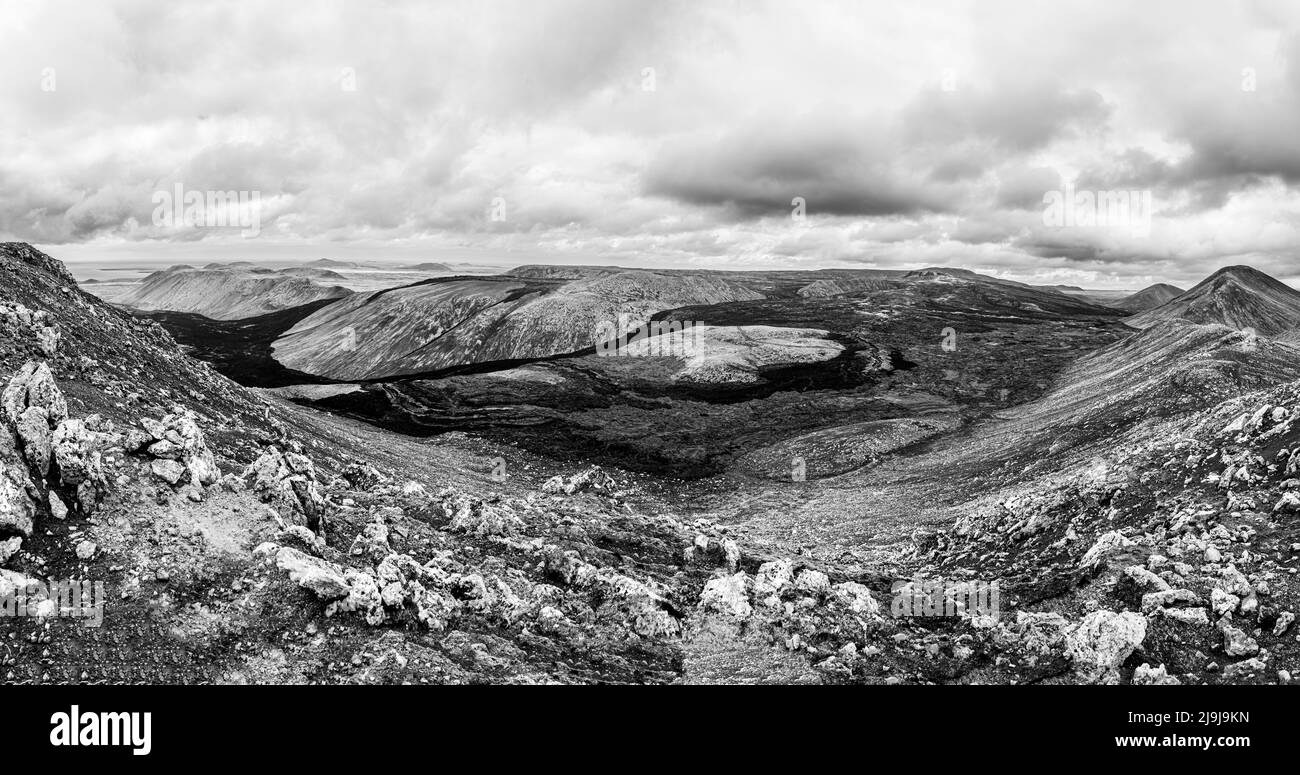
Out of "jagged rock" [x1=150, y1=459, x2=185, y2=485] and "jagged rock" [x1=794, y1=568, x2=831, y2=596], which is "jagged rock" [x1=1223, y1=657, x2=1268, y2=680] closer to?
"jagged rock" [x1=794, y1=568, x2=831, y2=596]

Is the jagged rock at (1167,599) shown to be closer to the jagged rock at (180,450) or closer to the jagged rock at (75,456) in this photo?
Answer: the jagged rock at (180,450)

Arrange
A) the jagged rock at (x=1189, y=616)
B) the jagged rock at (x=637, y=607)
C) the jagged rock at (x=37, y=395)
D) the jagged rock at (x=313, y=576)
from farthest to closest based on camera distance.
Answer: the jagged rock at (x=637, y=607), the jagged rock at (x=37, y=395), the jagged rock at (x=1189, y=616), the jagged rock at (x=313, y=576)

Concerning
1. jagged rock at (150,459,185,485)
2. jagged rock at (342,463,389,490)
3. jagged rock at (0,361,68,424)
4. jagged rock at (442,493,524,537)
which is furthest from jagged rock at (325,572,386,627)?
jagged rock at (342,463,389,490)

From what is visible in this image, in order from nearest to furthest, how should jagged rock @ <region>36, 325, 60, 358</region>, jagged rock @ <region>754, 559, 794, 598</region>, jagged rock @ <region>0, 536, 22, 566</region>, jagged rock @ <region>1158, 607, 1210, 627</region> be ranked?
jagged rock @ <region>0, 536, 22, 566</region>
jagged rock @ <region>1158, 607, 1210, 627</region>
jagged rock @ <region>754, 559, 794, 598</region>
jagged rock @ <region>36, 325, 60, 358</region>

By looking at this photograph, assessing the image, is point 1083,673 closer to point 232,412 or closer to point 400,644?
point 400,644

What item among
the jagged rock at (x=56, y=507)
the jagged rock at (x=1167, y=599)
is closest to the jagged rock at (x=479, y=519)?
the jagged rock at (x=56, y=507)

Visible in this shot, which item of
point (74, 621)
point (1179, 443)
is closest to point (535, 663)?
point (74, 621)
